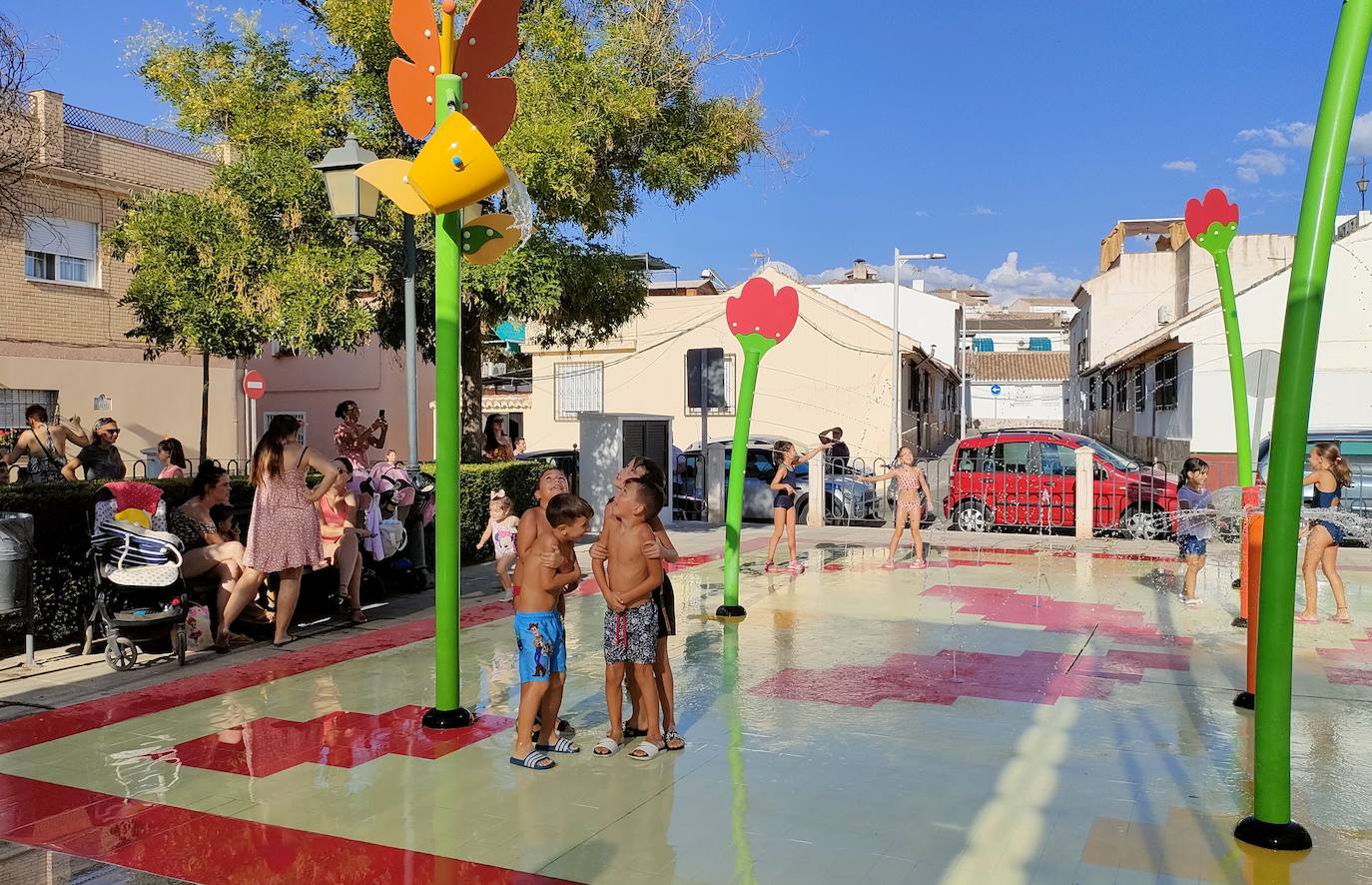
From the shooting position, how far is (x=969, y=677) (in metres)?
7.42

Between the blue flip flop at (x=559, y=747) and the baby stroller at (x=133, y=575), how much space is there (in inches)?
130

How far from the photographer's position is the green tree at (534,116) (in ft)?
42.8

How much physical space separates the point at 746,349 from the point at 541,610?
4.86 m

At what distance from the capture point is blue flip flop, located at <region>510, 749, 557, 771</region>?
5391 mm

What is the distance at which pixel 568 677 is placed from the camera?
7453mm

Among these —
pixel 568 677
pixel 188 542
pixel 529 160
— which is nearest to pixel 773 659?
pixel 568 677

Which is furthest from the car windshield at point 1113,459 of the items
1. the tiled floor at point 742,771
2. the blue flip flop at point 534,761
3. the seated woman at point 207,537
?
the blue flip flop at point 534,761

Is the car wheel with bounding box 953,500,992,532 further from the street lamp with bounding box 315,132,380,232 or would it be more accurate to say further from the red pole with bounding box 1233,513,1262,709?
the street lamp with bounding box 315,132,380,232

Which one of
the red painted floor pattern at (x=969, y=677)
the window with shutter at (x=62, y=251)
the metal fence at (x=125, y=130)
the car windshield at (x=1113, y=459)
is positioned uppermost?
the metal fence at (x=125, y=130)

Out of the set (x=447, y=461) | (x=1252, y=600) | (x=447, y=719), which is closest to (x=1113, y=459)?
(x=1252, y=600)

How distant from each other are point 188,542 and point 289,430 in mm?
1174

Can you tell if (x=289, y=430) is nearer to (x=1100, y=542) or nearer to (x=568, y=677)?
(x=568, y=677)

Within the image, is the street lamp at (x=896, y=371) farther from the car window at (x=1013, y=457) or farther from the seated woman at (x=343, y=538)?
the seated woman at (x=343, y=538)

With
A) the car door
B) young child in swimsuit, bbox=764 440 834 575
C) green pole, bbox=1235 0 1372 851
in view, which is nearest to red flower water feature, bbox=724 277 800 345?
young child in swimsuit, bbox=764 440 834 575
